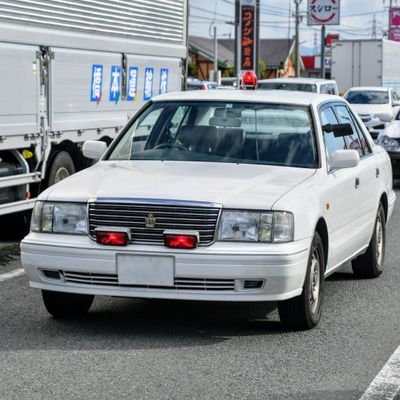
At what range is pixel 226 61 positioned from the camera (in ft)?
324

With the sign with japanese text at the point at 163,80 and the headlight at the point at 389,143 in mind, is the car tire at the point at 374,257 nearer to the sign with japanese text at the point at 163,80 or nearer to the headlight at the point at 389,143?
the sign with japanese text at the point at 163,80

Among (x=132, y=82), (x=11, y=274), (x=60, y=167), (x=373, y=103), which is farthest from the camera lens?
(x=373, y=103)

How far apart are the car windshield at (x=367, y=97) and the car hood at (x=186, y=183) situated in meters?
24.4

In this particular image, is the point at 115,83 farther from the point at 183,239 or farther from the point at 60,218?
the point at 183,239

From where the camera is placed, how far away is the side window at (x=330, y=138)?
7930 millimetres

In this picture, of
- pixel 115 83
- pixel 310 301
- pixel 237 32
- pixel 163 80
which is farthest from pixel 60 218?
pixel 237 32

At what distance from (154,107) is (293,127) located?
1.16m

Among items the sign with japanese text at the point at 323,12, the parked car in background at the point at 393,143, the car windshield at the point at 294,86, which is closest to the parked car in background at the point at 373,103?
the car windshield at the point at 294,86

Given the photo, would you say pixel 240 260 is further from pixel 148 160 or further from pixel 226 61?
pixel 226 61

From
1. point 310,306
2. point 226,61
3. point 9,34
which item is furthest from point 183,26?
point 226,61

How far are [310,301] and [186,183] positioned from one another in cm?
111

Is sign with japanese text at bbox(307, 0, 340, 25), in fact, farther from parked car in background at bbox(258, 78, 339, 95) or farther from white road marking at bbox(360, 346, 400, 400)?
white road marking at bbox(360, 346, 400, 400)

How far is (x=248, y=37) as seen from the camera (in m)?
54.2

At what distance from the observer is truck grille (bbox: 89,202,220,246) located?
6.52 meters
